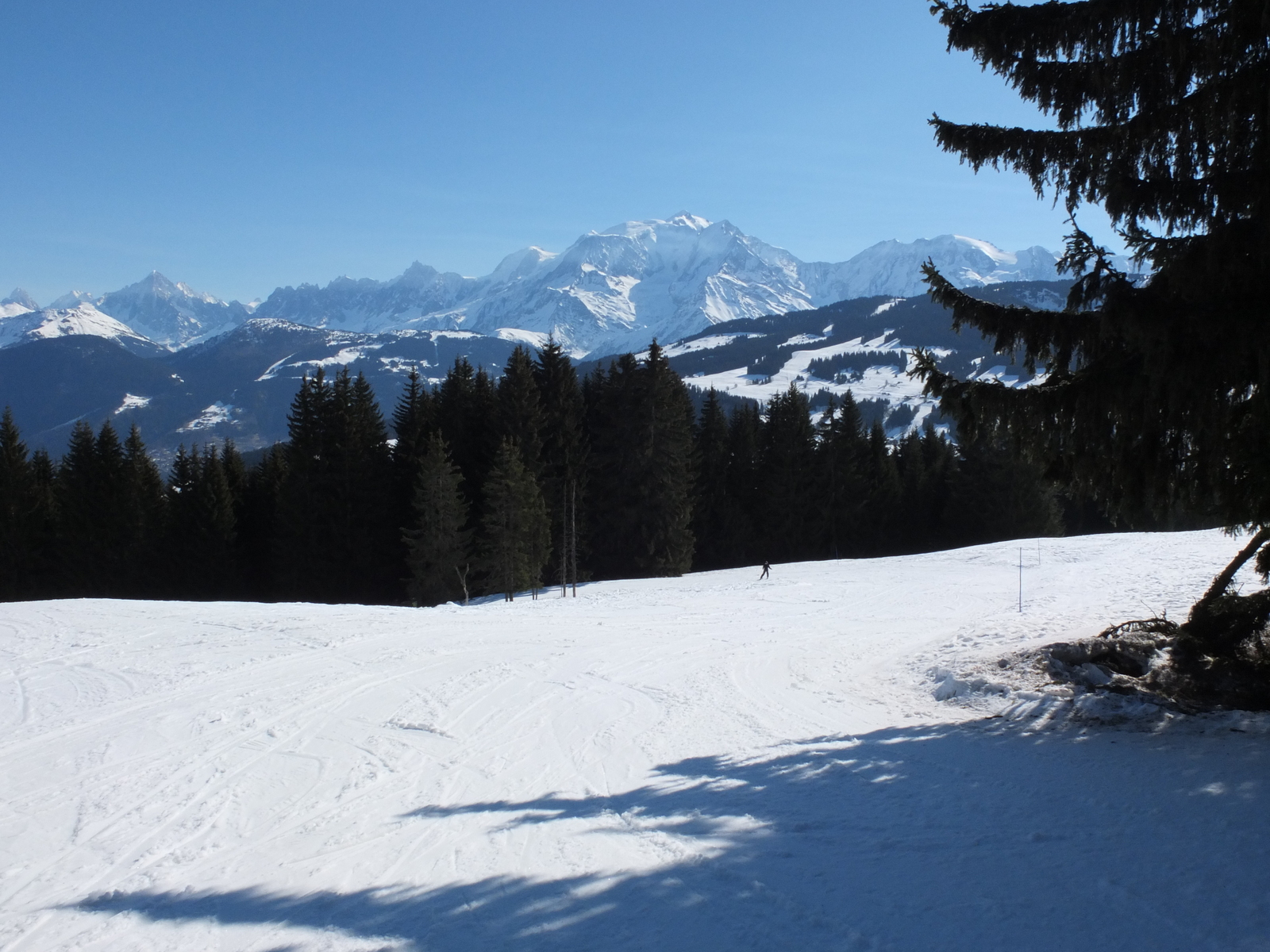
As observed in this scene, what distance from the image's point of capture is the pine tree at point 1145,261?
5.99 metres

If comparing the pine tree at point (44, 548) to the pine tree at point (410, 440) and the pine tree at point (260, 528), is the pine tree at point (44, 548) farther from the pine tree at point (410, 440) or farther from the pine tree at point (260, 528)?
the pine tree at point (410, 440)

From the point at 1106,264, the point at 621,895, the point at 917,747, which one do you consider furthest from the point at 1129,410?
the point at 621,895

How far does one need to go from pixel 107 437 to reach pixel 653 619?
40.1m

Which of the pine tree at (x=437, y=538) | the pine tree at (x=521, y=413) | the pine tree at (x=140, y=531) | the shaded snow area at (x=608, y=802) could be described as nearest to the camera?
the shaded snow area at (x=608, y=802)

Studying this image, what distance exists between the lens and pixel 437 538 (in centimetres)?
3200

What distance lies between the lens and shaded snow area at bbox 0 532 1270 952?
446 centimetres

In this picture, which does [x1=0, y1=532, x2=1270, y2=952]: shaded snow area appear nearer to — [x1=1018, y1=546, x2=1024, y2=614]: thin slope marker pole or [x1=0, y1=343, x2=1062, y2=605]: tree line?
[x1=1018, y1=546, x2=1024, y2=614]: thin slope marker pole

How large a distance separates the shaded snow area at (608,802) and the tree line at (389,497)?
21.2 metres

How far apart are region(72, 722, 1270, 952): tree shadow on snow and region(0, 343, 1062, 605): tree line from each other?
25.9 metres

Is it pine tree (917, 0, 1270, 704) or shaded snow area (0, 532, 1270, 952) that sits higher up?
pine tree (917, 0, 1270, 704)

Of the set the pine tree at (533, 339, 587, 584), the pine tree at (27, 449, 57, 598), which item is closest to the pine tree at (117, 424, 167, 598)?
the pine tree at (27, 449, 57, 598)

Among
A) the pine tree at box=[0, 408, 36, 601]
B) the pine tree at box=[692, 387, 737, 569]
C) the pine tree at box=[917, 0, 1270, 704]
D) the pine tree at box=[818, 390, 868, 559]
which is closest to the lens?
the pine tree at box=[917, 0, 1270, 704]

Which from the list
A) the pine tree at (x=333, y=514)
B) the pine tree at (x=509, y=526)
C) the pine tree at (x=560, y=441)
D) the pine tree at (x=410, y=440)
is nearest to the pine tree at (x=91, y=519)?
the pine tree at (x=333, y=514)

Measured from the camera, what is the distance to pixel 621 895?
15.7 feet
